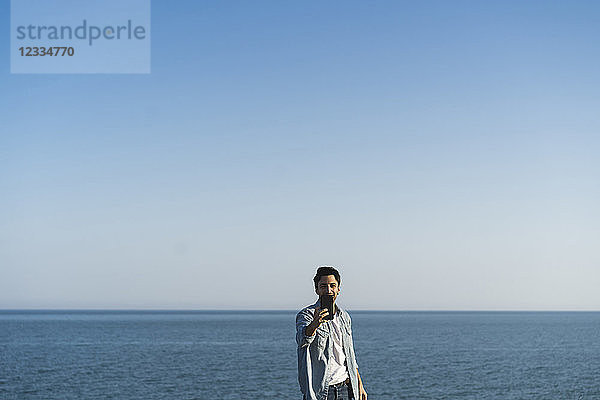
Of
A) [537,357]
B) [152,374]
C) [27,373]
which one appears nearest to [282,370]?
[152,374]

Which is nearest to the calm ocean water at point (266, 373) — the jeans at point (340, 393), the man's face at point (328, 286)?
the jeans at point (340, 393)

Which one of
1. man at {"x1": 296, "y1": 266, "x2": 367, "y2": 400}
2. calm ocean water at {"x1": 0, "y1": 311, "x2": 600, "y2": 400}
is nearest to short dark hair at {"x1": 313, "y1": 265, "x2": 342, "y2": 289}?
man at {"x1": 296, "y1": 266, "x2": 367, "y2": 400}

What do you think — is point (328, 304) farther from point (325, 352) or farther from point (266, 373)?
point (266, 373)

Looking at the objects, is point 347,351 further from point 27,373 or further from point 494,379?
point 27,373

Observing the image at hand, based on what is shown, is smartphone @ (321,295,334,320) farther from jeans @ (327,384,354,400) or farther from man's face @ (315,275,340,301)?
jeans @ (327,384,354,400)

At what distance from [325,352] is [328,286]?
26.0 inches

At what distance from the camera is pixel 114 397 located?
41.6 meters

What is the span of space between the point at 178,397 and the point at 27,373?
20.0 metres

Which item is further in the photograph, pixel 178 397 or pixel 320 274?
pixel 178 397

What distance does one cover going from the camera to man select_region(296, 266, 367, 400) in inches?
260

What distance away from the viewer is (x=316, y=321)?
6430 mm

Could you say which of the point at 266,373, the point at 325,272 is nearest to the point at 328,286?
the point at 325,272

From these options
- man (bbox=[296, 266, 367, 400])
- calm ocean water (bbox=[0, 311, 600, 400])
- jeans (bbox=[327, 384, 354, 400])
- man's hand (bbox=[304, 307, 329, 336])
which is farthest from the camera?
calm ocean water (bbox=[0, 311, 600, 400])

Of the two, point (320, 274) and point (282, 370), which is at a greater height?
point (320, 274)
